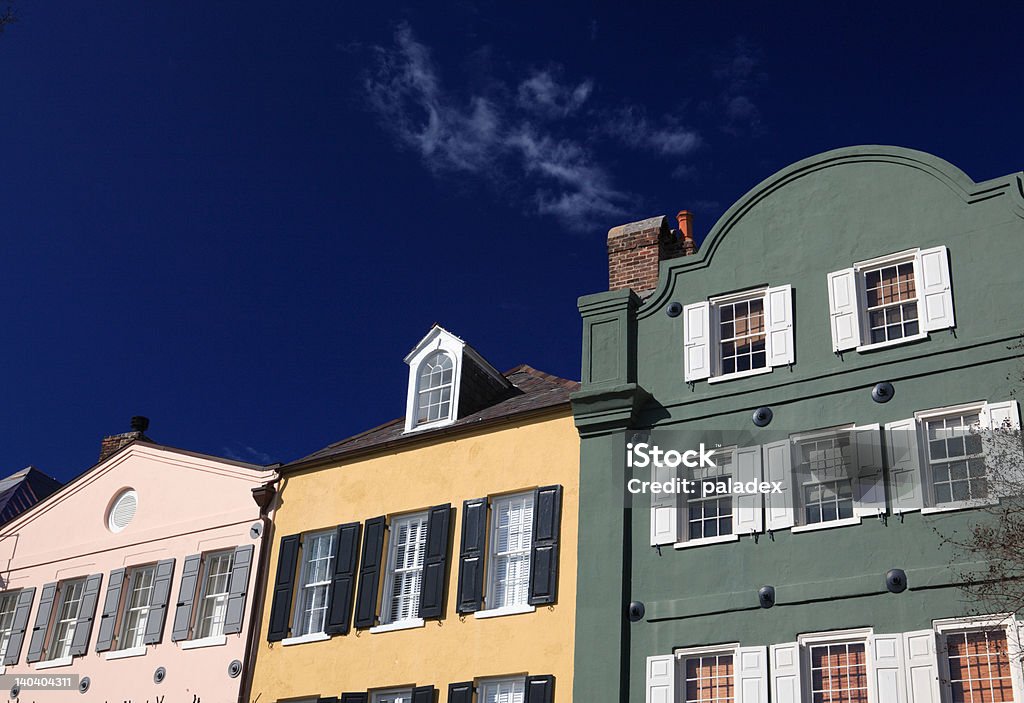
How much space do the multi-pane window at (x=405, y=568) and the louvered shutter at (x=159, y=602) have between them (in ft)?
17.6

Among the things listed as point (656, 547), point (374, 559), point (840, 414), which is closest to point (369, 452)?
point (374, 559)

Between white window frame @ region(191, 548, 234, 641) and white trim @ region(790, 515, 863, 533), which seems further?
white window frame @ region(191, 548, 234, 641)

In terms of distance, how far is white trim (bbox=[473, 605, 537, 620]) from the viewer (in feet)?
65.0

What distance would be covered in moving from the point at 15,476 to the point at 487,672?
21.9m

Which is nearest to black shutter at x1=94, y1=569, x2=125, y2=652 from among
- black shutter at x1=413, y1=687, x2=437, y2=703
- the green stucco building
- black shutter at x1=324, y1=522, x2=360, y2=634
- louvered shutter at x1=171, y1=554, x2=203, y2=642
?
louvered shutter at x1=171, y1=554, x2=203, y2=642

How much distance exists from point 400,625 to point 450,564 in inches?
52.5

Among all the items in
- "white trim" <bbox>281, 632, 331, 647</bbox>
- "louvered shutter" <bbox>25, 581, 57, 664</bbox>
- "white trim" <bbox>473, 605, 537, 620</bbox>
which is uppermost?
"louvered shutter" <bbox>25, 581, 57, 664</bbox>

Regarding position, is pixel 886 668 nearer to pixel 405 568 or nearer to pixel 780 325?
pixel 780 325

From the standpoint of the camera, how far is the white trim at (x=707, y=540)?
18.5 metres

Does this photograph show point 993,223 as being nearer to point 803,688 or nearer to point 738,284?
point 738,284

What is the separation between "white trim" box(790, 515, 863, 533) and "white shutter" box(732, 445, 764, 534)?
1.91 ft

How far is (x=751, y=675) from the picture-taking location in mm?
17422

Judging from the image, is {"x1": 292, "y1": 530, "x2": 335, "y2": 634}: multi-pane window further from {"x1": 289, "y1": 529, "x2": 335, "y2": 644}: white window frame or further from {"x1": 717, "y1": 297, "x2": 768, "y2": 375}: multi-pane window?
{"x1": 717, "y1": 297, "x2": 768, "y2": 375}: multi-pane window

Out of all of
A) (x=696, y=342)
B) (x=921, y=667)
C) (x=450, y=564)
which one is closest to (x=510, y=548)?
(x=450, y=564)
